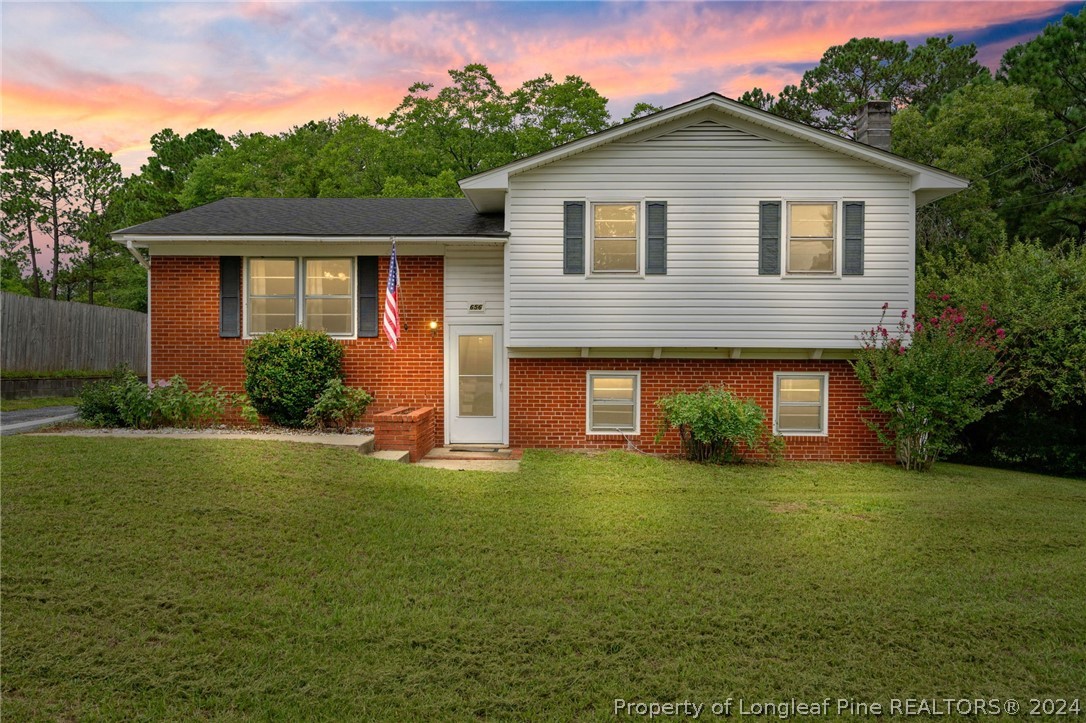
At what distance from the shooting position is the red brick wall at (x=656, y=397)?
12.0 meters

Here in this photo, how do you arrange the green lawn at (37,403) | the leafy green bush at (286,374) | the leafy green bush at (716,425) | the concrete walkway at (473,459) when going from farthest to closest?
1. the green lawn at (37,403)
2. the leafy green bush at (286,374)
3. the leafy green bush at (716,425)
4. the concrete walkway at (473,459)

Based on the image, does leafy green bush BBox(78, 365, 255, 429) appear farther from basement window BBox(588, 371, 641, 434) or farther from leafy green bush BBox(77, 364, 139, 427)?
basement window BBox(588, 371, 641, 434)

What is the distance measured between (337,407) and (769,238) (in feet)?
25.6

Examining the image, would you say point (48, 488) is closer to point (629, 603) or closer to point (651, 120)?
point (629, 603)

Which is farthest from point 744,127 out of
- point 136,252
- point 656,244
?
point 136,252

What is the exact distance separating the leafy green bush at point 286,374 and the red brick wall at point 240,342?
30.6 inches

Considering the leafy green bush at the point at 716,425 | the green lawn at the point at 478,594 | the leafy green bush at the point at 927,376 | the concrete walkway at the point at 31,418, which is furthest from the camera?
the leafy green bush at the point at 716,425

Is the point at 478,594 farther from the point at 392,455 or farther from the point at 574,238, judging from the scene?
the point at 574,238

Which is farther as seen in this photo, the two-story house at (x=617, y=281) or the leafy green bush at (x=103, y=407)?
the two-story house at (x=617, y=281)

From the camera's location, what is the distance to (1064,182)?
76.9ft

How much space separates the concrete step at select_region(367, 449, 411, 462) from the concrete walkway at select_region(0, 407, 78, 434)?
17.5ft

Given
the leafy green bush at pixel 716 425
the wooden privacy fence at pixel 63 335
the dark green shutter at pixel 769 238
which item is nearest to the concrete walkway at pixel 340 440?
the leafy green bush at pixel 716 425

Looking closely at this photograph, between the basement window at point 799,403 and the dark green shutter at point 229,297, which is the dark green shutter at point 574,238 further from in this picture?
the dark green shutter at point 229,297

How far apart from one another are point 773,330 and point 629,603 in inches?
300
